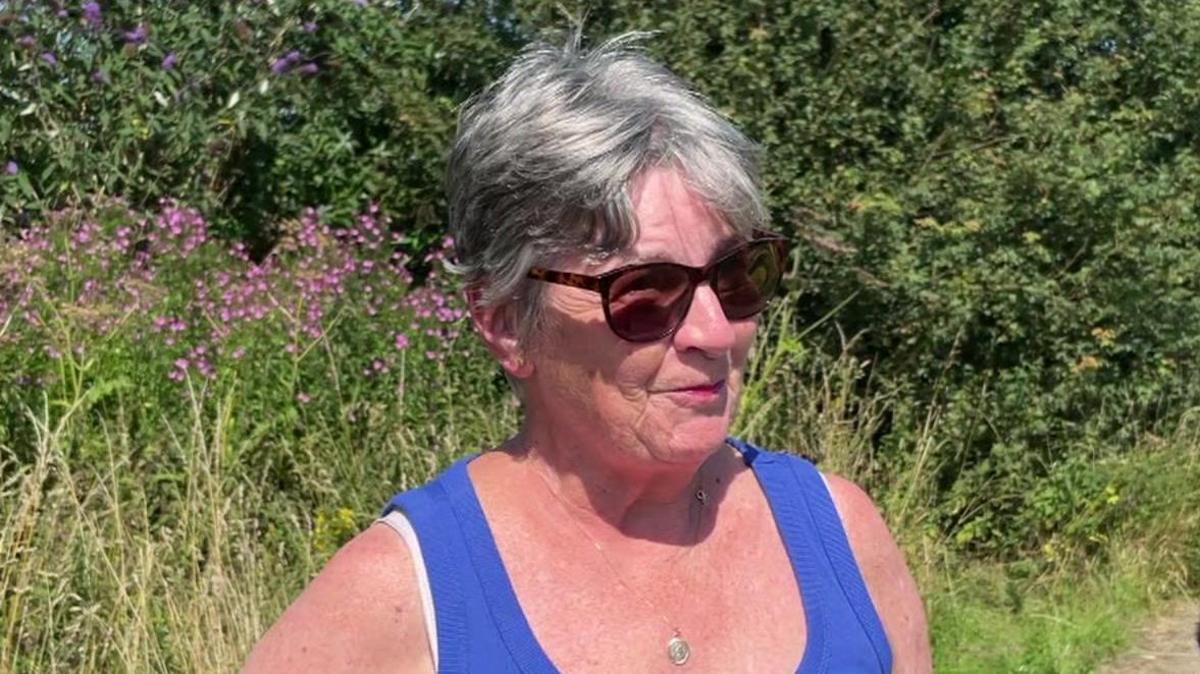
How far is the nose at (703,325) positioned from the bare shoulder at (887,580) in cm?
31

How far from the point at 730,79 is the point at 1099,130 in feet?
4.88

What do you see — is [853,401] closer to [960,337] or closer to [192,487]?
[960,337]

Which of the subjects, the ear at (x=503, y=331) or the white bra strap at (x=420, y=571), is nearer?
the white bra strap at (x=420, y=571)

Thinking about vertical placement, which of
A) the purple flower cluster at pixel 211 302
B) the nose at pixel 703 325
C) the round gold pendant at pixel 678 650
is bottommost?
the purple flower cluster at pixel 211 302

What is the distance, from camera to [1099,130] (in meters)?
6.69

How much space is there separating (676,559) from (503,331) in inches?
14.3

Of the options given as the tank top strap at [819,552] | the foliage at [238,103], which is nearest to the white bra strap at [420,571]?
the tank top strap at [819,552]

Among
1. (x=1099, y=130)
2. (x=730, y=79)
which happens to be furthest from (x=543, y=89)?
(x=1099, y=130)

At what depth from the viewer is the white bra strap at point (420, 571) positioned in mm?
1943

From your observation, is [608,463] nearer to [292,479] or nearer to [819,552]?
[819,552]

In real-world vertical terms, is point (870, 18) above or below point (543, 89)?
below

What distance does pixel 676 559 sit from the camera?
2.16 m

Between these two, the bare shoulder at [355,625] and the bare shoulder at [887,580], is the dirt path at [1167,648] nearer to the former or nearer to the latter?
the bare shoulder at [887,580]

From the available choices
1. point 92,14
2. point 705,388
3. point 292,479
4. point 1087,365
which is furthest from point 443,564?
point 92,14
